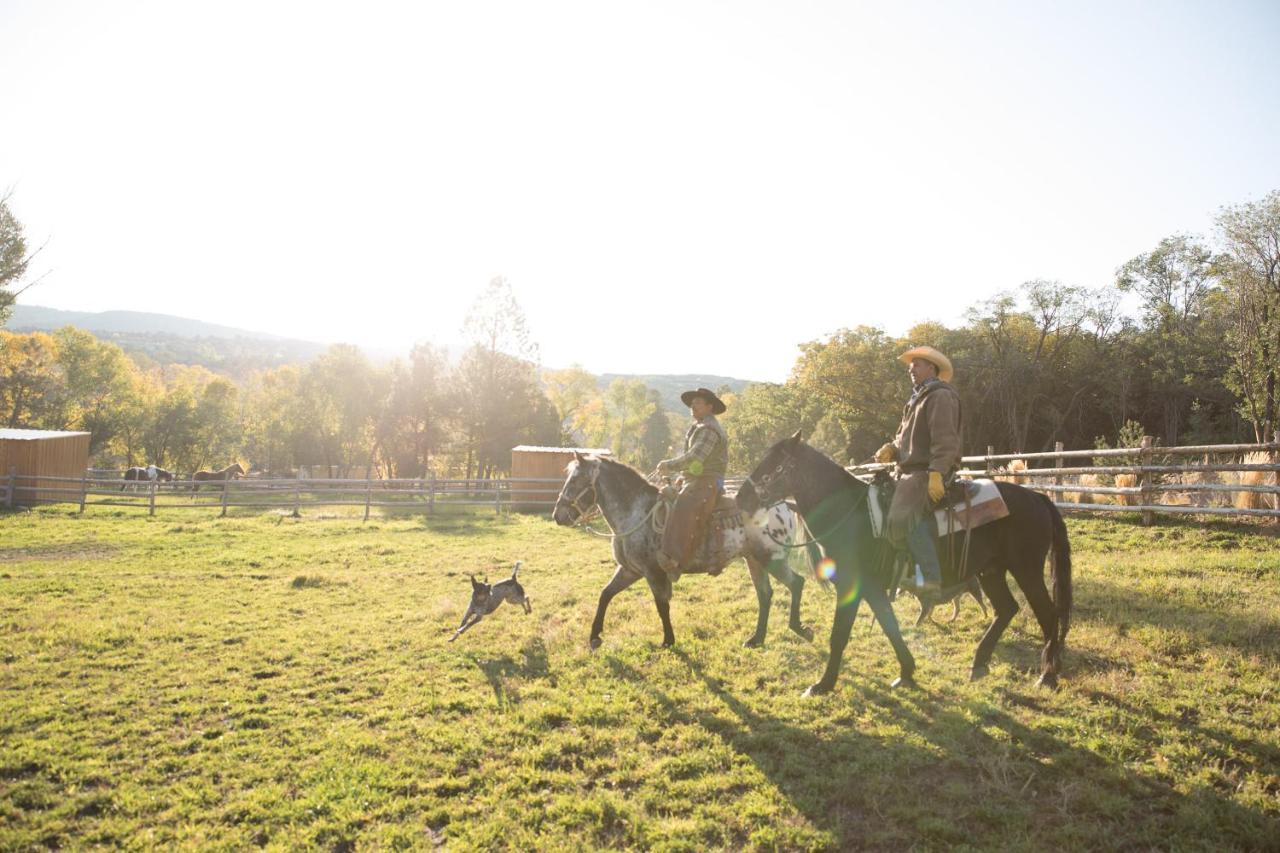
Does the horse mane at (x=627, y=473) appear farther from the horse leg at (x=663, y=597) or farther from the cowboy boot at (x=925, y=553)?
the cowboy boot at (x=925, y=553)

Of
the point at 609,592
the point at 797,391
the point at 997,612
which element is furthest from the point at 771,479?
the point at 797,391

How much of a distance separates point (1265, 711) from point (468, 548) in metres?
16.1

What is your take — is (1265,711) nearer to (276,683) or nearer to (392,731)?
(392,731)

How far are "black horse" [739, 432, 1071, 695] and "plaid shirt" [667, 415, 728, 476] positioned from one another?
3.55 feet

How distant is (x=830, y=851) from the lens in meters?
4.02

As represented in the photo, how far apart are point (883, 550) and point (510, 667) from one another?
460 cm

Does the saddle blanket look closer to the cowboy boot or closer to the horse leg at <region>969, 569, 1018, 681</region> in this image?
the cowboy boot

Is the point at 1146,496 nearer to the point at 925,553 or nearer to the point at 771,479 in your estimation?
the point at 925,553

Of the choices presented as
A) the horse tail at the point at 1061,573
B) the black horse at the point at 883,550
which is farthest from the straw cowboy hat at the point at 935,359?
the horse tail at the point at 1061,573

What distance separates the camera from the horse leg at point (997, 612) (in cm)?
635

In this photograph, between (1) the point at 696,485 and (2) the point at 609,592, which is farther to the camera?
(2) the point at 609,592

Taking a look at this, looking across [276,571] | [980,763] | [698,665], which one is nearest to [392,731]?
[698,665]

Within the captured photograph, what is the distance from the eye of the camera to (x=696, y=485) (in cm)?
774

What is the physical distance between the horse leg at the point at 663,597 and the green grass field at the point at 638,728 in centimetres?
28
